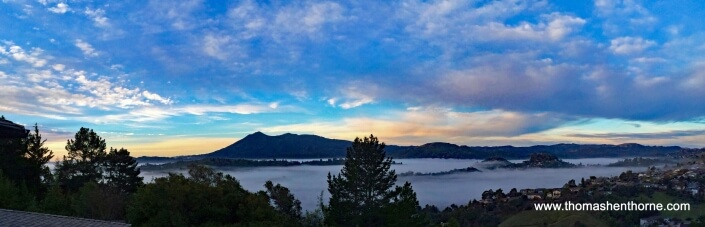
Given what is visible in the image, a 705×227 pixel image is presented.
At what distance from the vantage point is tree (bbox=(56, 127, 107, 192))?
146 feet

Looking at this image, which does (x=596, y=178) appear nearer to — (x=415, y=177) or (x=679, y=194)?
(x=679, y=194)

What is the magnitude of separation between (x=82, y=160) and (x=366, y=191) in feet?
92.5

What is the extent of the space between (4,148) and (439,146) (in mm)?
170416

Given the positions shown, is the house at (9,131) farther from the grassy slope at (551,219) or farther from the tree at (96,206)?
the grassy slope at (551,219)

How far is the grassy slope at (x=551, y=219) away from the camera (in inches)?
3462

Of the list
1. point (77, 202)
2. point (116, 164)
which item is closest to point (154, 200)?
point (77, 202)

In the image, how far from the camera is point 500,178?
172 meters

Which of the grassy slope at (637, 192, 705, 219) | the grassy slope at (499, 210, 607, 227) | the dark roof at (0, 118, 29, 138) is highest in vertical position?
the dark roof at (0, 118, 29, 138)

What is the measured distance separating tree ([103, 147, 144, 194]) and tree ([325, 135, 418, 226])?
2018 centimetres

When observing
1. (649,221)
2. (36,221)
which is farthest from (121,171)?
(649,221)

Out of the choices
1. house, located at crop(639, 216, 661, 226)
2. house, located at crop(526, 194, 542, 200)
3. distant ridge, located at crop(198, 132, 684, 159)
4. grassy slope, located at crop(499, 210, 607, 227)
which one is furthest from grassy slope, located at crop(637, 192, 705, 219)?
distant ridge, located at crop(198, 132, 684, 159)

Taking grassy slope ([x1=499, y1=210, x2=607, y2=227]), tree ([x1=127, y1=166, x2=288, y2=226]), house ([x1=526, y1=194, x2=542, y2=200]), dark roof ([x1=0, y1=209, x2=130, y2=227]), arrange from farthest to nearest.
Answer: house ([x1=526, y1=194, x2=542, y2=200]) → grassy slope ([x1=499, y1=210, x2=607, y2=227]) → tree ([x1=127, y1=166, x2=288, y2=226]) → dark roof ([x1=0, y1=209, x2=130, y2=227])

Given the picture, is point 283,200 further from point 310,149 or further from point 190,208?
point 310,149

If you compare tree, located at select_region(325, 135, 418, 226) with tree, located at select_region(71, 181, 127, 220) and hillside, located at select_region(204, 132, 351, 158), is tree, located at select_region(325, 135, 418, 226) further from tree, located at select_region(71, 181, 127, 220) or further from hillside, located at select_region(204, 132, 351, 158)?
hillside, located at select_region(204, 132, 351, 158)
